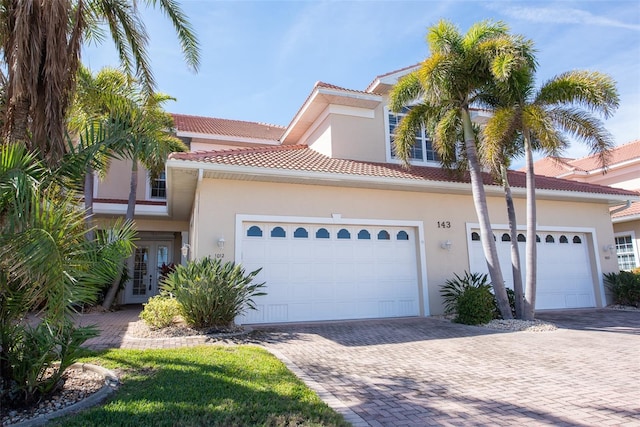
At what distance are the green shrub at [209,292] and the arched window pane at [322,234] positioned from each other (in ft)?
8.95

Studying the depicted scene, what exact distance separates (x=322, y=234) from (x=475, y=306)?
4.46 m

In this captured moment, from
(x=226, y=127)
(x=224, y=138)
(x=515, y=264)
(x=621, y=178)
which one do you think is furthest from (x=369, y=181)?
Answer: (x=621, y=178)

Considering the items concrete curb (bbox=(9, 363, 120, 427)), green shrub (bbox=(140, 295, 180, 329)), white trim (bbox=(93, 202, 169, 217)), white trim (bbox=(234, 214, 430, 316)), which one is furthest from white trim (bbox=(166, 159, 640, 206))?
white trim (bbox=(93, 202, 169, 217))

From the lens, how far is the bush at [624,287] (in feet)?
46.2

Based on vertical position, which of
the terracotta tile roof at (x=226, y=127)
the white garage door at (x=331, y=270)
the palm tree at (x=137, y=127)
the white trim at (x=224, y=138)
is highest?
the terracotta tile roof at (x=226, y=127)

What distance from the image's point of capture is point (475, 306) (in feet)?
34.1

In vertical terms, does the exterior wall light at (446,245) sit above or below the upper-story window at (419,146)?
below

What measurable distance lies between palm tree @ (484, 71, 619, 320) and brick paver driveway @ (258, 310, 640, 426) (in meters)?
3.11

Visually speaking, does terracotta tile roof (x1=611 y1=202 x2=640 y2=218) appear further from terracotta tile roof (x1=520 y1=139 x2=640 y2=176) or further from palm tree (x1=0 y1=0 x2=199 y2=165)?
palm tree (x1=0 y1=0 x2=199 y2=165)

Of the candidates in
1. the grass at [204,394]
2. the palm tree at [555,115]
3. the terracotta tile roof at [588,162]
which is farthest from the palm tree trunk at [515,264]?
the terracotta tile roof at [588,162]

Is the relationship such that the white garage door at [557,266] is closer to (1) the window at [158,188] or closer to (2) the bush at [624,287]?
(2) the bush at [624,287]

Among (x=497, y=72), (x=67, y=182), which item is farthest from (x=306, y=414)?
(x=497, y=72)

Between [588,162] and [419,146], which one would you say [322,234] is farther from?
[588,162]

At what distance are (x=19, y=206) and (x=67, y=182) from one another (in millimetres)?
1528
